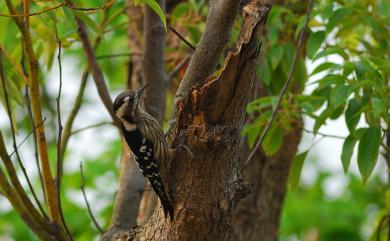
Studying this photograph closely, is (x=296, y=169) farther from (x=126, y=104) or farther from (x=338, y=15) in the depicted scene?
(x=126, y=104)

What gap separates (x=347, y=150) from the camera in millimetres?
4148

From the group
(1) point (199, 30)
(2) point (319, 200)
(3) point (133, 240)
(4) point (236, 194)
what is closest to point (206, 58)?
(4) point (236, 194)

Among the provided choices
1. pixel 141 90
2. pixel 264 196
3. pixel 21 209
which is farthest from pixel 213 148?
pixel 264 196

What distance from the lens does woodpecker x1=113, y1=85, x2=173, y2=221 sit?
4359 millimetres

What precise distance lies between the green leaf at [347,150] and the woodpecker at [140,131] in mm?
1035

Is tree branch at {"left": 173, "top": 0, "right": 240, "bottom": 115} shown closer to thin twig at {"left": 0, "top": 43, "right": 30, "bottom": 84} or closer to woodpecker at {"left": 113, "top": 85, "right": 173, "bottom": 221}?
woodpecker at {"left": 113, "top": 85, "right": 173, "bottom": 221}

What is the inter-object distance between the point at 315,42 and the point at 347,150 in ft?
2.51

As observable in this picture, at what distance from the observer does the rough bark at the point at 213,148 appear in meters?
3.32

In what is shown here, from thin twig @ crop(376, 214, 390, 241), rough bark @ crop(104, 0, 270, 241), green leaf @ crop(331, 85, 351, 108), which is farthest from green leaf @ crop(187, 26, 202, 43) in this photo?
thin twig @ crop(376, 214, 390, 241)

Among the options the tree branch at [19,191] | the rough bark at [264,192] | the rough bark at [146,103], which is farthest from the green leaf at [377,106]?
the tree branch at [19,191]

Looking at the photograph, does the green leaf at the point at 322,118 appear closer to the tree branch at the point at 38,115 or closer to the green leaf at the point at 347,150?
the green leaf at the point at 347,150

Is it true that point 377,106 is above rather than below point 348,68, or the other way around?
below

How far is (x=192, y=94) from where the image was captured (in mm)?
3385

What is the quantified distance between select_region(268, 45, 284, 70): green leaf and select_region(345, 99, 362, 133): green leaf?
81cm
